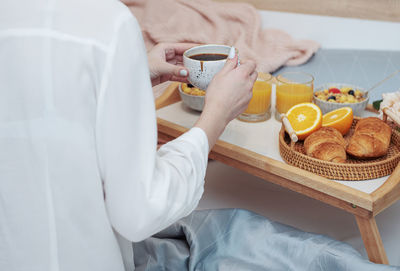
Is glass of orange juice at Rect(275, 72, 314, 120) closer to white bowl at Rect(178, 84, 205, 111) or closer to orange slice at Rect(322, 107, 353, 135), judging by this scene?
orange slice at Rect(322, 107, 353, 135)

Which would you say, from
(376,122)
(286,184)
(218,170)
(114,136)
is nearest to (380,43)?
(218,170)

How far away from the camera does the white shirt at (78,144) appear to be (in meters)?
0.56

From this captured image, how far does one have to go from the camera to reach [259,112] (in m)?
1.35

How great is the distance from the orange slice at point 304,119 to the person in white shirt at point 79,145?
493mm

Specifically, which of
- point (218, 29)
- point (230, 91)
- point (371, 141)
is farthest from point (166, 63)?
point (218, 29)

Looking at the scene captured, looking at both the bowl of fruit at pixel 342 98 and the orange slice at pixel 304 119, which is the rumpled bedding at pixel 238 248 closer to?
the orange slice at pixel 304 119

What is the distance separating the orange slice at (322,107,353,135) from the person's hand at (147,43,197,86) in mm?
407

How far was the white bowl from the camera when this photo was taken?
142 cm

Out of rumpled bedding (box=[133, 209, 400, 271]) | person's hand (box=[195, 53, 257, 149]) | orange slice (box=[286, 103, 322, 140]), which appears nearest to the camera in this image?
person's hand (box=[195, 53, 257, 149])

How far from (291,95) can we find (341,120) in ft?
0.65

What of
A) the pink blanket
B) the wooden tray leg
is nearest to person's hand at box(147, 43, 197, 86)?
the wooden tray leg

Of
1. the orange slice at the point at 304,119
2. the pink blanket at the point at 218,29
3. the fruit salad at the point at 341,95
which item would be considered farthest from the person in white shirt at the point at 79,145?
the pink blanket at the point at 218,29

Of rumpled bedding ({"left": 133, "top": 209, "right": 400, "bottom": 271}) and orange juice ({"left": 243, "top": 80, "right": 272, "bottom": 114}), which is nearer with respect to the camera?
rumpled bedding ({"left": 133, "top": 209, "right": 400, "bottom": 271})

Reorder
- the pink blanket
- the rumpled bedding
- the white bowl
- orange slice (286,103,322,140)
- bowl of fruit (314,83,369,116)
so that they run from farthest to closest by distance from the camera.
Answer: the pink blanket → the white bowl → bowl of fruit (314,83,369,116) → orange slice (286,103,322,140) → the rumpled bedding
